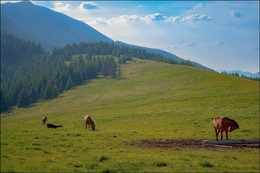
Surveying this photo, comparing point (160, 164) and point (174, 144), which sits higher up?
point (160, 164)

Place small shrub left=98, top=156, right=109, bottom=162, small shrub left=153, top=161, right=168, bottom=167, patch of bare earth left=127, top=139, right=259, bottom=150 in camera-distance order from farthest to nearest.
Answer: patch of bare earth left=127, top=139, right=259, bottom=150 → small shrub left=98, top=156, right=109, bottom=162 → small shrub left=153, top=161, right=168, bottom=167

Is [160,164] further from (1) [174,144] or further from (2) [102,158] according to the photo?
(1) [174,144]

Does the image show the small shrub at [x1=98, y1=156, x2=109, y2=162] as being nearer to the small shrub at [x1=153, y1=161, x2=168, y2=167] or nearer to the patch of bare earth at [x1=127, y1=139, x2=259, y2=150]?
the small shrub at [x1=153, y1=161, x2=168, y2=167]

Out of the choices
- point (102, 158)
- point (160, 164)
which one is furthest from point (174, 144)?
point (102, 158)

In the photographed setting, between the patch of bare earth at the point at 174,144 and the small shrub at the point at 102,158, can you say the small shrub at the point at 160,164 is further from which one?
the patch of bare earth at the point at 174,144

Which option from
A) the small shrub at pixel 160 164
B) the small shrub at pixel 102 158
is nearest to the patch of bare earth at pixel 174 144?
the small shrub at pixel 102 158

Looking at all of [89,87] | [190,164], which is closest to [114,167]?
[190,164]

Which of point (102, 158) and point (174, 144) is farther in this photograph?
point (174, 144)

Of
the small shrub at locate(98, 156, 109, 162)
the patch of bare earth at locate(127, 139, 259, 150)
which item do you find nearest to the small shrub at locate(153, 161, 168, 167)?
the small shrub at locate(98, 156, 109, 162)

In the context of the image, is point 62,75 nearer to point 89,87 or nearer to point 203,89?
point 89,87

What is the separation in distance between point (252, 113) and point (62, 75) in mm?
130530

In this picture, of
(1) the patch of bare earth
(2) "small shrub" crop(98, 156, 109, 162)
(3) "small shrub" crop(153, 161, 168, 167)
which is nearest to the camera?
(3) "small shrub" crop(153, 161, 168, 167)

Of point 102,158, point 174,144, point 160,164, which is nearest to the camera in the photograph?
point 160,164

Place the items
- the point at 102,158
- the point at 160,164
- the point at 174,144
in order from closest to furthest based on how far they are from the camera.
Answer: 1. the point at 160,164
2. the point at 102,158
3. the point at 174,144
